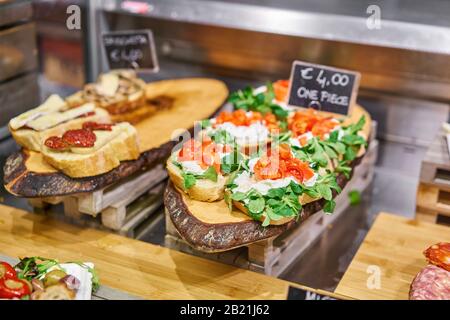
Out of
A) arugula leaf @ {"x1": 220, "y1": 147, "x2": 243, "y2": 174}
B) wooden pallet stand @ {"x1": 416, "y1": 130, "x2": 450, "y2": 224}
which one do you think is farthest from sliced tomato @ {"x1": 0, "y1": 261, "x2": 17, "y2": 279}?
wooden pallet stand @ {"x1": 416, "y1": 130, "x2": 450, "y2": 224}

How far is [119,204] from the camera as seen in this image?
352 cm

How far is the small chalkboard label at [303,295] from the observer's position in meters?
2.55

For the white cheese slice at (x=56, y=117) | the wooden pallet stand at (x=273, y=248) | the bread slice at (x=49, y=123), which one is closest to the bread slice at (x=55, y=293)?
the wooden pallet stand at (x=273, y=248)

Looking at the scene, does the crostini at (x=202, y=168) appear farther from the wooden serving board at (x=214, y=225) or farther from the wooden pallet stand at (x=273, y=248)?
the wooden pallet stand at (x=273, y=248)

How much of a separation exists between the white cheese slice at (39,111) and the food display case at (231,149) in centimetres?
1

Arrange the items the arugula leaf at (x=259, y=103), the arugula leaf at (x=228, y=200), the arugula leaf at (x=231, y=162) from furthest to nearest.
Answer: the arugula leaf at (x=259, y=103), the arugula leaf at (x=231, y=162), the arugula leaf at (x=228, y=200)

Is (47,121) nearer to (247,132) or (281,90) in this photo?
(247,132)

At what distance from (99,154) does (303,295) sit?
4.29ft

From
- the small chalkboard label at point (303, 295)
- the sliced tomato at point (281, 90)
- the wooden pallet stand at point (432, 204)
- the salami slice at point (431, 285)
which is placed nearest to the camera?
the small chalkboard label at point (303, 295)

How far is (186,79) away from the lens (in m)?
4.71

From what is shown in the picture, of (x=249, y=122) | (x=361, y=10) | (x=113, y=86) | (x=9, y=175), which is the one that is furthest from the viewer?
(x=361, y=10)

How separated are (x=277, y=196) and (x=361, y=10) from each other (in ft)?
6.81
